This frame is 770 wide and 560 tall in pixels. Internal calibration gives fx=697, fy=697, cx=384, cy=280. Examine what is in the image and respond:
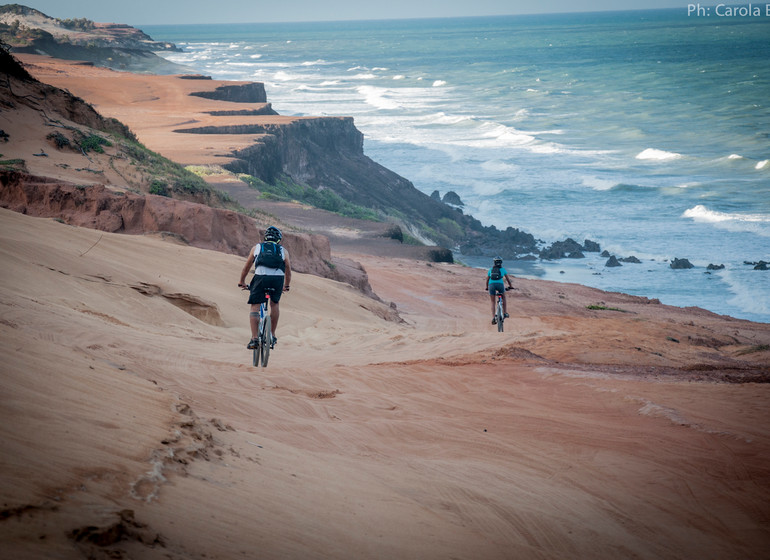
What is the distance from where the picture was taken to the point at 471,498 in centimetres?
493

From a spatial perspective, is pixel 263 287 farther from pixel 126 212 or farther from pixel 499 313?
pixel 126 212

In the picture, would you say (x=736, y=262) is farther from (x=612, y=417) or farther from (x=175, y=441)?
(x=175, y=441)

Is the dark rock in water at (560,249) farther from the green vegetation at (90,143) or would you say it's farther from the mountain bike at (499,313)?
the green vegetation at (90,143)

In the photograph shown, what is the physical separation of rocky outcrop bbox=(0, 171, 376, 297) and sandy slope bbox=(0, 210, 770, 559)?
202 cm

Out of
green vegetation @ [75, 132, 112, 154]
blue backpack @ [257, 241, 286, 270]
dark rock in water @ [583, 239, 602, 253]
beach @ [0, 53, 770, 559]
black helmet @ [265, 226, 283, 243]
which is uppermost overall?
green vegetation @ [75, 132, 112, 154]

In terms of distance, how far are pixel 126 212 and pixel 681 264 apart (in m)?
23.6

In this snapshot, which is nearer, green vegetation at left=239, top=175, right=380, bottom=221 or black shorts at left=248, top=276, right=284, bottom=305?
black shorts at left=248, top=276, right=284, bottom=305

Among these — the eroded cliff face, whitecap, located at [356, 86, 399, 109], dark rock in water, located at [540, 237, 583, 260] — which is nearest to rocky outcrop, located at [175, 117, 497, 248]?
the eroded cliff face

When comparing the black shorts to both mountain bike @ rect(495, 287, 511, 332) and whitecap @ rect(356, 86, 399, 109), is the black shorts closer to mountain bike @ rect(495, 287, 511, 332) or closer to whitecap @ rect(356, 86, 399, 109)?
mountain bike @ rect(495, 287, 511, 332)

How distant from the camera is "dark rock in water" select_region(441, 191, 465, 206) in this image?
140 feet

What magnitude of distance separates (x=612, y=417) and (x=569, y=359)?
2.76 m

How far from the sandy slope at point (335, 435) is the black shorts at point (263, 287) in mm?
761

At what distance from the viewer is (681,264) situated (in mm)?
29312

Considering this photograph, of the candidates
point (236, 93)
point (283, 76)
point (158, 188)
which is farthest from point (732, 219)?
point (283, 76)
